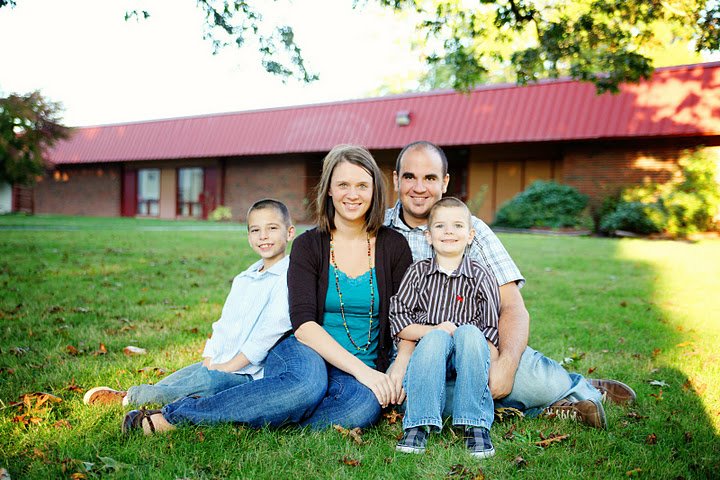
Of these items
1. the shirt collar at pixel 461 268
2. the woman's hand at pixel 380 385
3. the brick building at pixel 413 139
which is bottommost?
the woman's hand at pixel 380 385

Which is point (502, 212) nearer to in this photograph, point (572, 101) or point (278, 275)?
point (572, 101)

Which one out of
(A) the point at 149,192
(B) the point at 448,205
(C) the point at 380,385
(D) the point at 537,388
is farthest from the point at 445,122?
(C) the point at 380,385

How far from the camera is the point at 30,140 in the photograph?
21.5 m

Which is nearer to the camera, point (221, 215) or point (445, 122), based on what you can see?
point (445, 122)

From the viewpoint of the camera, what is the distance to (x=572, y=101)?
1836 centimetres

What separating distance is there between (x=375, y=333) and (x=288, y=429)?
27.2 inches

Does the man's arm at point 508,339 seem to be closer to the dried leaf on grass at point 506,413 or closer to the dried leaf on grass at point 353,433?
the dried leaf on grass at point 506,413

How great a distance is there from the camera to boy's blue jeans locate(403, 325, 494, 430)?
2.79 m

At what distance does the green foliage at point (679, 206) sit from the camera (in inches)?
613

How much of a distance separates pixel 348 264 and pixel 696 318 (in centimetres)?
421

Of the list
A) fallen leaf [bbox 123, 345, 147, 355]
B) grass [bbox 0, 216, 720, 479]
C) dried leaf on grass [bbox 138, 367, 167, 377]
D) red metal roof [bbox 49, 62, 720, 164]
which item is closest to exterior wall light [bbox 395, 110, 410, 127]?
red metal roof [bbox 49, 62, 720, 164]

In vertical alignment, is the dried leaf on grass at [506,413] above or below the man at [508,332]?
below

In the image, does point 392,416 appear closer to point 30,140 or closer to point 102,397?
point 102,397

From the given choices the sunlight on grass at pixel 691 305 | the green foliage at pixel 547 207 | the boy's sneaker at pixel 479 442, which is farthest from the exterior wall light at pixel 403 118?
the boy's sneaker at pixel 479 442
